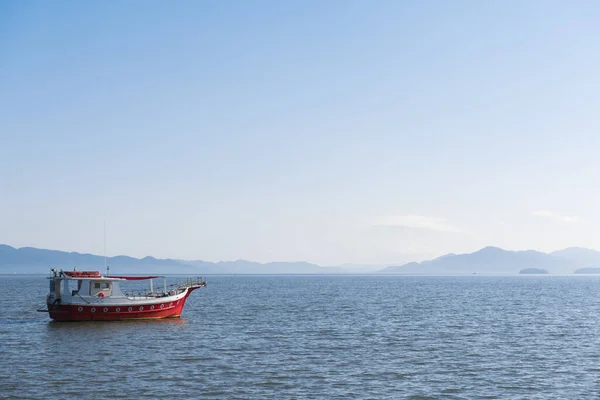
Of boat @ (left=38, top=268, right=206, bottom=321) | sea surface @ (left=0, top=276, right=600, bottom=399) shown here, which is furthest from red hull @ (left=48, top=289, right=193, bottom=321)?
sea surface @ (left=0, top=276, right=600, bottom=399)

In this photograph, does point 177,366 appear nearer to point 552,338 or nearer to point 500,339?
point 500,339

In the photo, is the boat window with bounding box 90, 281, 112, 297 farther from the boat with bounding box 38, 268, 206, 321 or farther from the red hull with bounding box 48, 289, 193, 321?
the red hull with bounding box 48, 289, 193, 321

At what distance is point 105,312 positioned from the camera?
206 ft

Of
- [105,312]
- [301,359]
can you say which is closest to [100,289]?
[105,312]

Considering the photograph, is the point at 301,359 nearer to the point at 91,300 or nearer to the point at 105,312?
the point at 105,312

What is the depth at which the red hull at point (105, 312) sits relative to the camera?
62053 millimetres

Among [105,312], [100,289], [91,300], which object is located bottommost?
[105,312]

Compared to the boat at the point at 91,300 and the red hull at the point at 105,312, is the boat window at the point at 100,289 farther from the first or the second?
the red hull at the point at 105,312

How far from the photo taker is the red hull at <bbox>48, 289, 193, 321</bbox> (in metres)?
62.1

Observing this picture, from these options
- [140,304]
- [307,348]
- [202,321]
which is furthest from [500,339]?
[140,304]

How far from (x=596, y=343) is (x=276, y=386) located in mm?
31126

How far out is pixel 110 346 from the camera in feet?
152

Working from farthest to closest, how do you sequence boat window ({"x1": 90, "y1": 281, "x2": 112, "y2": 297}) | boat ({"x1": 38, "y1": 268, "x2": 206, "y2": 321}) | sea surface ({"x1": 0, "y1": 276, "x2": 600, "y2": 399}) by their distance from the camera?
boat window ({"x1": 90, "y1": 281, "x2": 112, "y2": 297})
boat ({"x1": 38, "y1": 268, "x2": 206, "y2": 321})
sea surface ({"x1": 0, "y1": 276, "x2": 600, "y2": 399})

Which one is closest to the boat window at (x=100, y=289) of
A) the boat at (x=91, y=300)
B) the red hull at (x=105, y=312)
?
the boat at (x=91, y=300)
